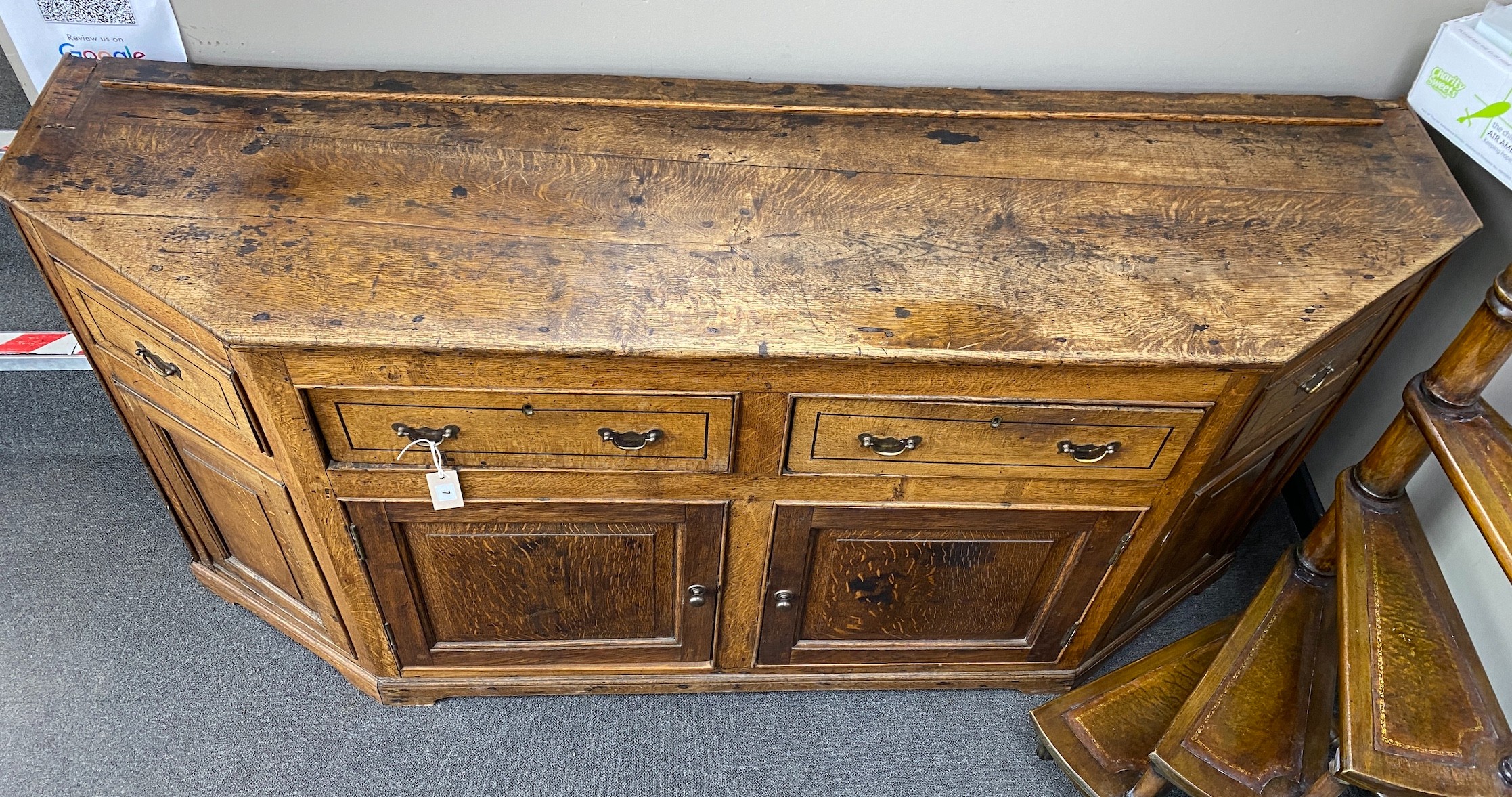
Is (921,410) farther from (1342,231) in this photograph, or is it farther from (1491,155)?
(1491,155)

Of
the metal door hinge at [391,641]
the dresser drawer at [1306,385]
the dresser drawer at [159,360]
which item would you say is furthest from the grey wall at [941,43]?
the metal door hinge at [391,641]

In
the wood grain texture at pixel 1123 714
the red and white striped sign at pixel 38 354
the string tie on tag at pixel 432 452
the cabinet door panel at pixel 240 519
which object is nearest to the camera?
the string tie on tag at pixel 432 452

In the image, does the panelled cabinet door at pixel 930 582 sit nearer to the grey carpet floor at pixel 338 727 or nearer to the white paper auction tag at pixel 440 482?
the grey carpet floor at pixel 338 727

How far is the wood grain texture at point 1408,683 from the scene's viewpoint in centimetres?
111

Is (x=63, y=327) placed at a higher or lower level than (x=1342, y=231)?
lower

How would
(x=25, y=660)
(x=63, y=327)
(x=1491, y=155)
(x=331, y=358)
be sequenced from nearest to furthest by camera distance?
(x=331, y=358)
(x=1491, y=155)
(x=25, y=660)
(x=63, y=327)

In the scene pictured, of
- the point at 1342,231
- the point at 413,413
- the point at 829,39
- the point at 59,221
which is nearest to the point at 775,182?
the point at 829,39

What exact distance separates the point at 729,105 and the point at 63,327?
137 cm

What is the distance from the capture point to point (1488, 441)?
1184 mm

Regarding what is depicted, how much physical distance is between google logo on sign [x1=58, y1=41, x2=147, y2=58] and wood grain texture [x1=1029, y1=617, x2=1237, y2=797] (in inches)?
65.6

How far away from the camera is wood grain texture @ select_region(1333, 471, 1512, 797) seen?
1.11 metres

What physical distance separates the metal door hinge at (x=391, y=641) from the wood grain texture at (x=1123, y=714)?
1015mm

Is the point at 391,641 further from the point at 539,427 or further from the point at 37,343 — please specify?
the point at 37,343

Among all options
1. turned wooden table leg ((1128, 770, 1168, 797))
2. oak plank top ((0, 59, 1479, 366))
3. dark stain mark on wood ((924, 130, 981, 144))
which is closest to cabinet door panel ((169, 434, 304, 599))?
oak plank top ((0, 59, 1479, 366))
